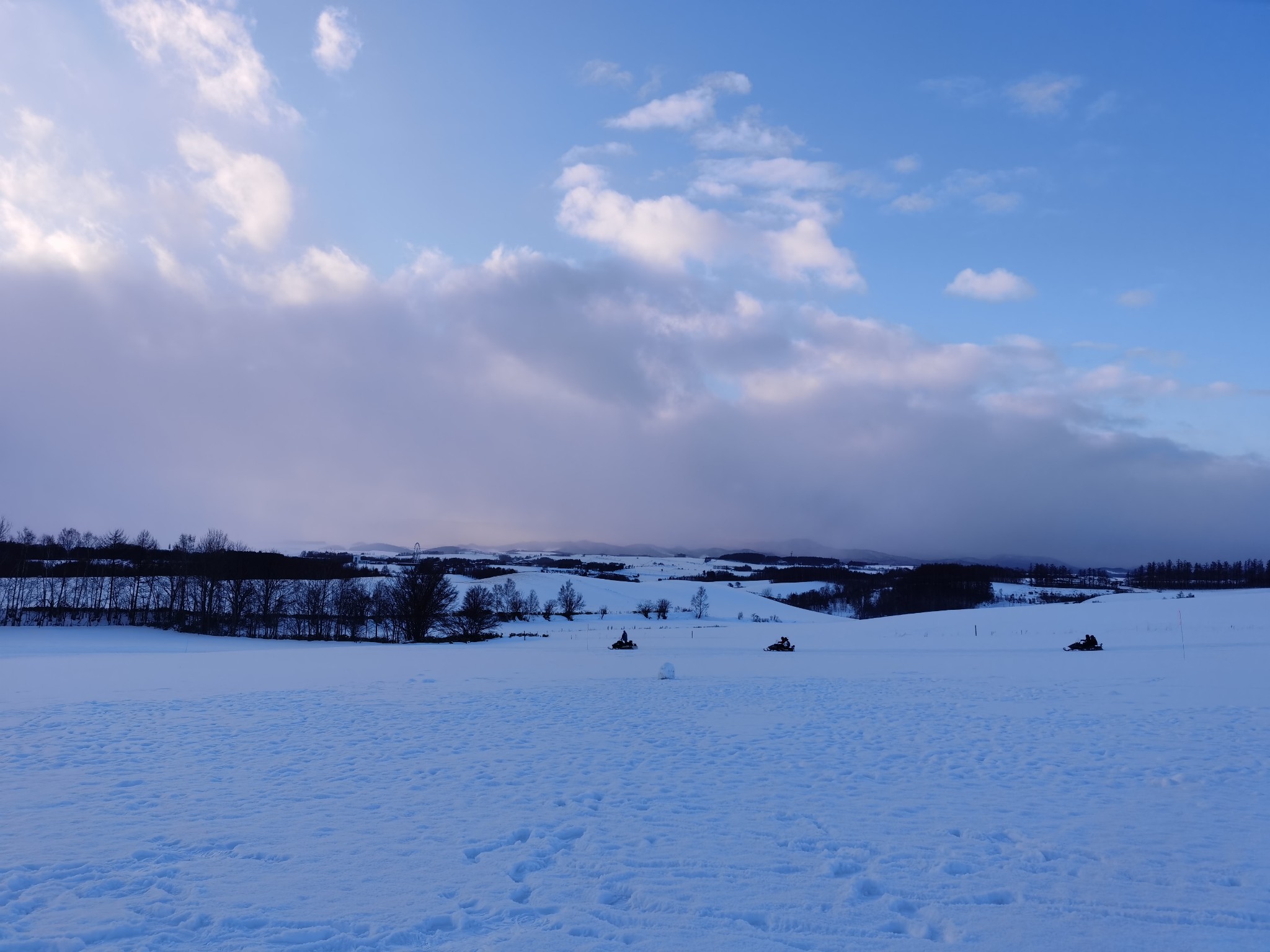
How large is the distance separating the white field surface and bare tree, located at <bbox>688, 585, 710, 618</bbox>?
9407 centimetres

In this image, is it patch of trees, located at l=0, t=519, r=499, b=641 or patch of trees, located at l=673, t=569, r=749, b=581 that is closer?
patch of trees, located at l=0, t=519, r=499, b=641

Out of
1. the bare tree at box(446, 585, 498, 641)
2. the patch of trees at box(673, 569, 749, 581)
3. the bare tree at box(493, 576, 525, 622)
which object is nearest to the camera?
the bare tree at box(446, 585, 498, 641)

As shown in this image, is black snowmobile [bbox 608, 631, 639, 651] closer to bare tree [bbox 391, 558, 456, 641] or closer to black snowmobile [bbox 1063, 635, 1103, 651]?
black snowmobile [bbox 1063, 635, 1103, 651]

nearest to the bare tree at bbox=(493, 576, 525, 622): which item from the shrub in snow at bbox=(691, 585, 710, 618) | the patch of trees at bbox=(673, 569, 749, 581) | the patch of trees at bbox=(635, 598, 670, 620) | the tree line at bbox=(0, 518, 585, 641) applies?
the tree line at bbox=(0, 518, 585, 641)

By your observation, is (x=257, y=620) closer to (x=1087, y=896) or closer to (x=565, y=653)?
(x=565, y=653)

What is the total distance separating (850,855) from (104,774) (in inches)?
393

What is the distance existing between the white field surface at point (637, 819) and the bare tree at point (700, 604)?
94.1m

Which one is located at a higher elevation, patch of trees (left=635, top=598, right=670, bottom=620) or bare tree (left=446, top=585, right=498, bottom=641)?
bare tree (left=446, top=585, right=498, bottom=641)

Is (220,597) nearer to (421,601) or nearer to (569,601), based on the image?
(421,601)

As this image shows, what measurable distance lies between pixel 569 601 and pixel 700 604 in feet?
72.6

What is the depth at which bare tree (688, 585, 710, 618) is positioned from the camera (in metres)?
112

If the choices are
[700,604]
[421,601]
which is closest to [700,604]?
[700,604]

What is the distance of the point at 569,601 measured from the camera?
109m

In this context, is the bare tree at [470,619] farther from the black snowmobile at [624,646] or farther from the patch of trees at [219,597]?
the black snowmobile at [624,646]
